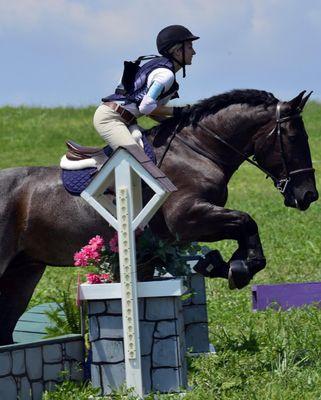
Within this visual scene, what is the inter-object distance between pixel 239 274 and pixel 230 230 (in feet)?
1.11

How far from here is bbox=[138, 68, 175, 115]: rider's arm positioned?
713 centimetres

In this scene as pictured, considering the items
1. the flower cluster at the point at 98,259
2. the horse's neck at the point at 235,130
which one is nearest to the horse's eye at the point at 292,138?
the horse's neck at the point at 235,130

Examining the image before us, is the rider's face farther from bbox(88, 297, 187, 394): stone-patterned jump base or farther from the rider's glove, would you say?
bbox(88, 297, 187, 394): stone-patterned jump base

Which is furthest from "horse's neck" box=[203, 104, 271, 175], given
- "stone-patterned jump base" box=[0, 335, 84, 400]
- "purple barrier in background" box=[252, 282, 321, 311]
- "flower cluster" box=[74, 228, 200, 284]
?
"purple barrier in background" box=[252, 282, 321, 311]

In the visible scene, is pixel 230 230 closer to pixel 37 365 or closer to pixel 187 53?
pixel 187 53

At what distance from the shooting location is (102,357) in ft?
21.4

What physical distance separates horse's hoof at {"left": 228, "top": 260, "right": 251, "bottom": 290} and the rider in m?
1.12

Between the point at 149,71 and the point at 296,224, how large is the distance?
27.6 feet

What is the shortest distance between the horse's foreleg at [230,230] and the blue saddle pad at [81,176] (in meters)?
0.46

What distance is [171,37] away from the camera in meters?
7.39

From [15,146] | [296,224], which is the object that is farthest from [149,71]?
[15,146]

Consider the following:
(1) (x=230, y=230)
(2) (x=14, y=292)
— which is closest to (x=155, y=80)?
(1) (x=230, y=230)

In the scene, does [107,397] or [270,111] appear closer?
[107,397]

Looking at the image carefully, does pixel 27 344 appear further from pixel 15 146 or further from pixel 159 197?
pixel 15 146
